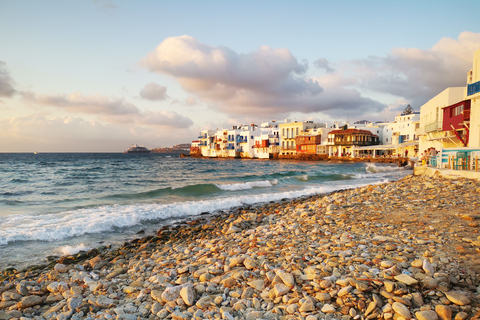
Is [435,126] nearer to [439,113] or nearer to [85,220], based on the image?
[439,113]

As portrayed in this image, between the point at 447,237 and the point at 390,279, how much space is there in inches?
102

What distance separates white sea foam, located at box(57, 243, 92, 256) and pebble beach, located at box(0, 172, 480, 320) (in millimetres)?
604

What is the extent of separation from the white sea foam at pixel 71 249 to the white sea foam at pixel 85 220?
130 cm

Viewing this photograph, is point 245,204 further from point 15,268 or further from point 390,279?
point 390,279

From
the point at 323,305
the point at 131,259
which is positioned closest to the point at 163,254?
the point at 131,259

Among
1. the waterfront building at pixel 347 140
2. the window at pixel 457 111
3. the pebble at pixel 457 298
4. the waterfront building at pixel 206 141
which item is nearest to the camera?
the pebble at pixel 457 298

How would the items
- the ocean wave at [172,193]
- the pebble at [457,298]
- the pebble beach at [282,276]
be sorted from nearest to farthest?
1. the pebble at [457,298]
2. the pebble beach at [282,276]
3. the ocean wave at [172,193]

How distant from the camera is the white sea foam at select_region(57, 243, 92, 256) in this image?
24.6 feet

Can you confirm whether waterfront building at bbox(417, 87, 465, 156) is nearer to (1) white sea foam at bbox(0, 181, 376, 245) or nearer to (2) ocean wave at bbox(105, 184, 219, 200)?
(2) ocean wave at bbox(105, 184, 219, 200)

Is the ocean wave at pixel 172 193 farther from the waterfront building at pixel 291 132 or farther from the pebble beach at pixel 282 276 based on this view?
the waterfront building at pixel 291 132

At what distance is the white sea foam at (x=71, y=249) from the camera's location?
750 centimetres

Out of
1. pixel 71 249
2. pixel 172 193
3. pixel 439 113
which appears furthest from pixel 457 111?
pixel 71 249

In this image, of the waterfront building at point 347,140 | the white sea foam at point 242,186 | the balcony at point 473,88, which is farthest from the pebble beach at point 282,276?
the waterfront building at point 347,140

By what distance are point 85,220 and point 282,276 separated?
8.95 meters
